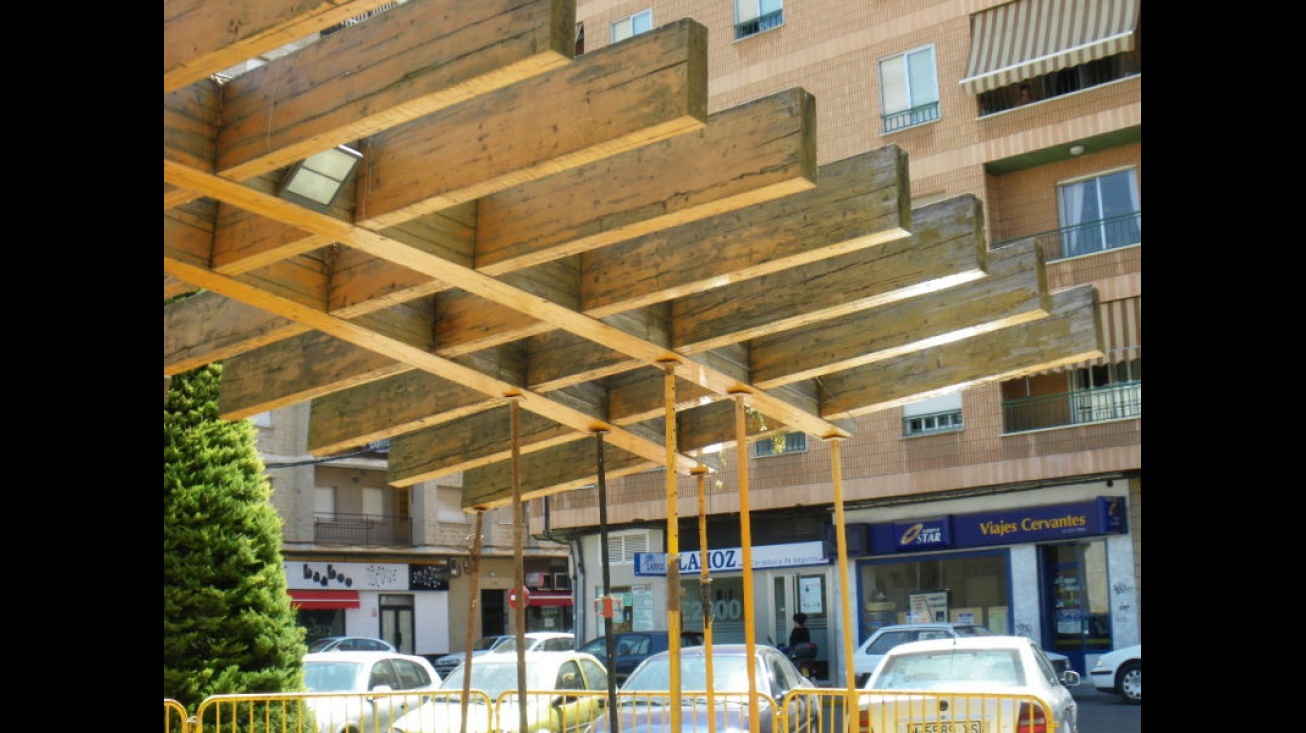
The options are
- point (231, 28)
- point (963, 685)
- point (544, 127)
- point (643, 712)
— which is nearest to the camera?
point (231, 28)

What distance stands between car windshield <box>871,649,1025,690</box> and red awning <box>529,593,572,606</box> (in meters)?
37.2

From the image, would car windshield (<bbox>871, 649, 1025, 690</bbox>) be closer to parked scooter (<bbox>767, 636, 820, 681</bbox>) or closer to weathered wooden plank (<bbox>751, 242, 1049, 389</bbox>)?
weathered wooden plank (<bbox>751, 242, 1049, 389</bbox>)

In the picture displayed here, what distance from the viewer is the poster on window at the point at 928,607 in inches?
1112

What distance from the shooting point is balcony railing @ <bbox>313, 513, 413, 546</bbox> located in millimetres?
42375

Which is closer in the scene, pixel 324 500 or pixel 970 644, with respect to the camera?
pixel 970 644

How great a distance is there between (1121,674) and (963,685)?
9.98 meters

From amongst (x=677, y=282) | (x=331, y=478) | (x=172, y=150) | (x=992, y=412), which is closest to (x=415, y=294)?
(x=677, y=282)

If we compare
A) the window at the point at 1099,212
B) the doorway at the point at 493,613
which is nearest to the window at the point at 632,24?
the window at the point at 1099,212

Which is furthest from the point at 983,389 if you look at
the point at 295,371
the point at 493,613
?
the point at 493,613

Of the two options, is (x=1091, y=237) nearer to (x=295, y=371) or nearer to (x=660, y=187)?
(x=295, y=371)

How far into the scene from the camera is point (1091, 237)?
26672mm

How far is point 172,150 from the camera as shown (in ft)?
16.3

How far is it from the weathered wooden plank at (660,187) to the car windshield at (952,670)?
6.99m
